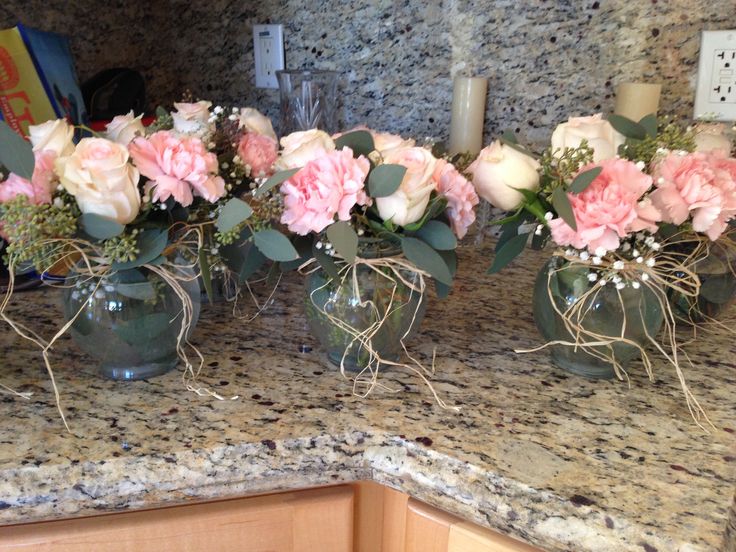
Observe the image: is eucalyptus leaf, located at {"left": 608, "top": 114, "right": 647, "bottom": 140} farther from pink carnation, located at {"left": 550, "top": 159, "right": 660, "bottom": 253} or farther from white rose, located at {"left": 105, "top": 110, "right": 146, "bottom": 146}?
white rose, located at {"left": 105, "top": 110, "right": 146, "bottom": 146}

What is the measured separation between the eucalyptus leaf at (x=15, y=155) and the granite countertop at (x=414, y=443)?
25 cm

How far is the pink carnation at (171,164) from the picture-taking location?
0.60 m

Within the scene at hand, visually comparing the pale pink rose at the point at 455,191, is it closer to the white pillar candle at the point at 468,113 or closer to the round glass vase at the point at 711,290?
the round glass vase at the point at 711,290

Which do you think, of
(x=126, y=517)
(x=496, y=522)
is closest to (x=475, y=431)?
(x=496, y=522)

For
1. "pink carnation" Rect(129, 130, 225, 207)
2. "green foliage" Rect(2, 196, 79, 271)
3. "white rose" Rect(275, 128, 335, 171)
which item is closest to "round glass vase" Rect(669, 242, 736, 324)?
"white rose" Rect(275, 128, 335, 171)

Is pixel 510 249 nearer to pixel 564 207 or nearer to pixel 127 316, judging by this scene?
pixel 564 207

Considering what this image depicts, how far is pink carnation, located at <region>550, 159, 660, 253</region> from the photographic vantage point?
611 mm

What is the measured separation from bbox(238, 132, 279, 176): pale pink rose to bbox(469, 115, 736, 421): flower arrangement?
0.24 m

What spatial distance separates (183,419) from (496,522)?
1.09ft

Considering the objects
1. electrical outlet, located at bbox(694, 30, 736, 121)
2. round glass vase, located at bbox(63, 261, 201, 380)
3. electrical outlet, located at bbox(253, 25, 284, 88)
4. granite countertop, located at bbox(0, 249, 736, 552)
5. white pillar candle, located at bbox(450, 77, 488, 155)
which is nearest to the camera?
granite countertop, located at bbox(0, 249, 736, 552)

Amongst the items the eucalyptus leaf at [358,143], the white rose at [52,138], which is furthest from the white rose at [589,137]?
the white rose at [52,138]

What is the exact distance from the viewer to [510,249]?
Answer: 28.7 inches

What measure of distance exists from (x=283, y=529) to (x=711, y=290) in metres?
0.62

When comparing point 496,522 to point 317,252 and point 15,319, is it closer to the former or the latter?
point 317,252
